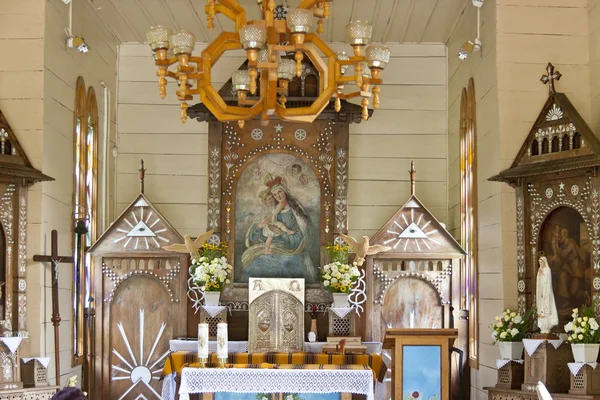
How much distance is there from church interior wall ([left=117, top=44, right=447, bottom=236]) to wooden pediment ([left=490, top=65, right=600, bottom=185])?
3.27 m

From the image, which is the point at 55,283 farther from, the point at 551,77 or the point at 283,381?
the point at 551,77

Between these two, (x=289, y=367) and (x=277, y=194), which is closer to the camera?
(x=289, y=367)

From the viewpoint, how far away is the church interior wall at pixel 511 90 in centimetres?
848

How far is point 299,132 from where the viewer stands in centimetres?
1091

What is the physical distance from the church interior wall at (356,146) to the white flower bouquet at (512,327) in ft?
11.1

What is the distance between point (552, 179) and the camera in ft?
26.3

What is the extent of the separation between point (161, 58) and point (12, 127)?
2770mm

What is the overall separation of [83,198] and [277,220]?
223cm

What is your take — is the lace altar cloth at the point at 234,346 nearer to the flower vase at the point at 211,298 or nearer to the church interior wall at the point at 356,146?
the flower vase at the point at 211,298

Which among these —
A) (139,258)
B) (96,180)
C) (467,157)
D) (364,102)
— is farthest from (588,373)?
(96,180)

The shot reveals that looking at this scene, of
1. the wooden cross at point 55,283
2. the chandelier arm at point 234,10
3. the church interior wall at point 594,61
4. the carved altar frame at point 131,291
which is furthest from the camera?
the carved altar frame at point 131,291

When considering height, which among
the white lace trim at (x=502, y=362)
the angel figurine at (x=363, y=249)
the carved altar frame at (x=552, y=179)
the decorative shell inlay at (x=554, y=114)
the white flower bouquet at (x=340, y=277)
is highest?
the decorative shell inlay at (x=554, y=114)

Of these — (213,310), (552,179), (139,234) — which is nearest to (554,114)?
(552,179)

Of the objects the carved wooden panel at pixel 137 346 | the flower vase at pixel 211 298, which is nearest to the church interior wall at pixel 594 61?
the flower vase at pixel 211 298
